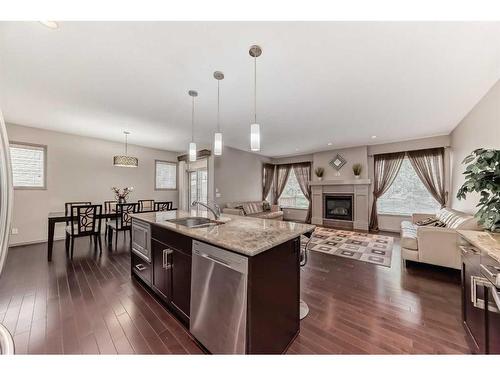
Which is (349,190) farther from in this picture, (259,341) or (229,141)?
(259,341)

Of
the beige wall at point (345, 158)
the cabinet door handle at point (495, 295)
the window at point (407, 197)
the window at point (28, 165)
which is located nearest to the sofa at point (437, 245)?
the cabinet door handle at point (495, 295)

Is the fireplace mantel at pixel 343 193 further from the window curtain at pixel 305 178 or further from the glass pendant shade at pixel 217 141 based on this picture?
the glass pendant shade at pixel 217 141

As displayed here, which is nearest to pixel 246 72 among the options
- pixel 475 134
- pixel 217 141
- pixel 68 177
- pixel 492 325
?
pixel 217 141

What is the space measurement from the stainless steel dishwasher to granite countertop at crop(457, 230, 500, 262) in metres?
1.50

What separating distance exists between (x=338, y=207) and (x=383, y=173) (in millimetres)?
1691

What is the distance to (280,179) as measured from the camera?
780cm

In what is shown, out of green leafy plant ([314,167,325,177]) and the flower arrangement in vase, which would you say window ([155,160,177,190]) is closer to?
the flower arrangement in vase

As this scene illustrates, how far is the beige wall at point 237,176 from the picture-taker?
5.71m

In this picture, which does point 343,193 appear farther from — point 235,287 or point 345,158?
point 235,287

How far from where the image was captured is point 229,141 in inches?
210

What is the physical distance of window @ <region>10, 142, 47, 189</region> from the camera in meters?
4.04

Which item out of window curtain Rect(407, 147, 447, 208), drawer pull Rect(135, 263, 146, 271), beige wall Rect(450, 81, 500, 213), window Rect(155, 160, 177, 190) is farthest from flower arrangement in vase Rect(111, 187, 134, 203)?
window curtain Rect(407, 147, 447, 208)

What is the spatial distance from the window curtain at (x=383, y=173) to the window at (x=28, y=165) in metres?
8.88
